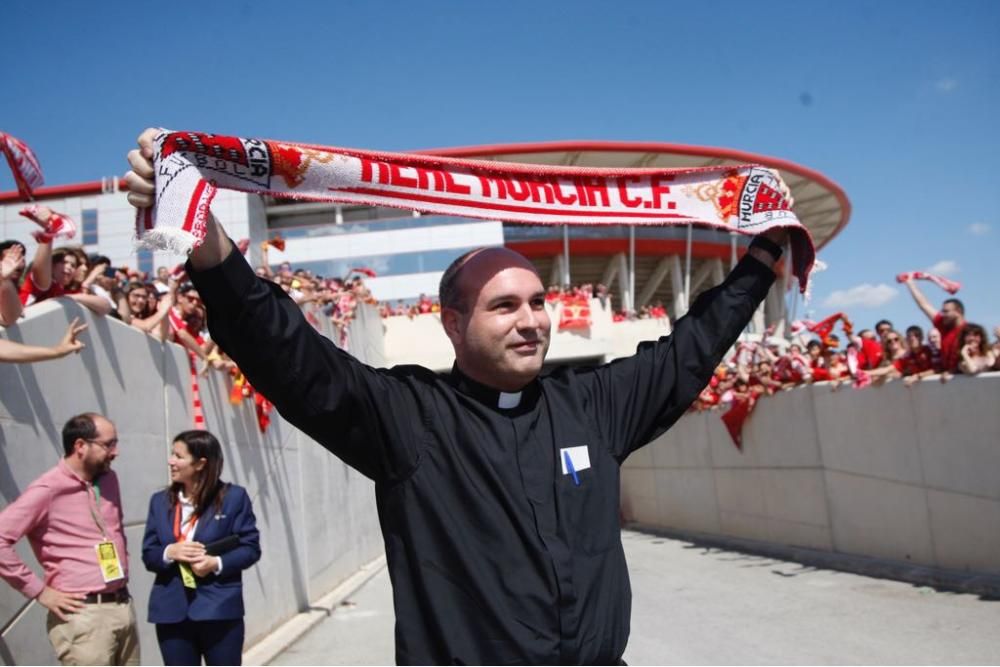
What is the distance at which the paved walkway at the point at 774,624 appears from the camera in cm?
689

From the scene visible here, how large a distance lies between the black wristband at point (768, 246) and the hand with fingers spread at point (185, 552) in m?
3.54

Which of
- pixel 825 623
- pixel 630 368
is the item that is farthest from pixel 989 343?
pixel 630 368

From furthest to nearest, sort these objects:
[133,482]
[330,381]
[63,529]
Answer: [133,482] < [63,529] < [330,381]

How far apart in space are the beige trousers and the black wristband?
142 inches

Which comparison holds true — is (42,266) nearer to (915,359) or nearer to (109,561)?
(109,561)

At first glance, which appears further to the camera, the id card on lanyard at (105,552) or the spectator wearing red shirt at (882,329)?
the spectator wearing red shirt at (882,329)

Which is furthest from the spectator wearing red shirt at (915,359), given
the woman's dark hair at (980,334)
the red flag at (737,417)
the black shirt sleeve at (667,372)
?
the black shirt sleeve at (667,372)

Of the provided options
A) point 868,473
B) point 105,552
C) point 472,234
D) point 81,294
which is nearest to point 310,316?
point 81,294

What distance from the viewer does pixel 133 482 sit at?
626cm

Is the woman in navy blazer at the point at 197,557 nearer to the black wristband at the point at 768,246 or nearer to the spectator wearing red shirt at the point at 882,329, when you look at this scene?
the black wristband at the point at 768,246

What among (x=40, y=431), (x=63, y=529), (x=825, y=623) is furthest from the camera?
(x=825, y=623)

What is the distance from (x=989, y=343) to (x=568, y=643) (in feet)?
29.1

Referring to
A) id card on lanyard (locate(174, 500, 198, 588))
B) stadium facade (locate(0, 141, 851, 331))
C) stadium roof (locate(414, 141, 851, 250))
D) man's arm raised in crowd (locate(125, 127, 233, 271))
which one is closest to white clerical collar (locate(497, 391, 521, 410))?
man's arm raised in crowd (locate(125, 127, 233, 271))

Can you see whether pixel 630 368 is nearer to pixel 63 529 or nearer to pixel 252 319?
pixel 252 319
